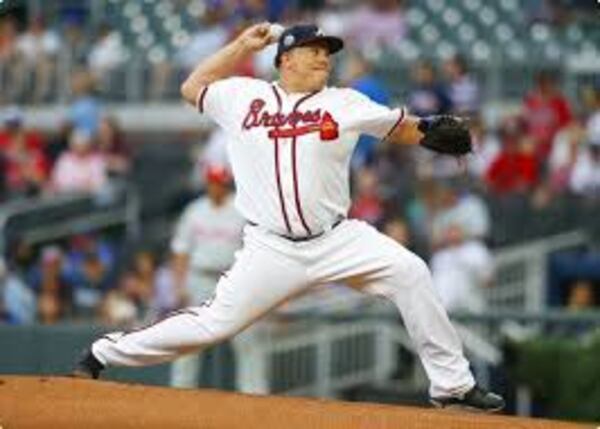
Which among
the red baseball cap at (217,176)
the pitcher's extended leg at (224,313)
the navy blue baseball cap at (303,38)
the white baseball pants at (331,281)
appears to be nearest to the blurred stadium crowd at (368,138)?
the red baseball cap at (217,176)

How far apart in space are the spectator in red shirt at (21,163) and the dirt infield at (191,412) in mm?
8000

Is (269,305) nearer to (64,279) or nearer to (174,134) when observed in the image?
(64,279)

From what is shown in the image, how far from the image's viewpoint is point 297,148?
24.0ft

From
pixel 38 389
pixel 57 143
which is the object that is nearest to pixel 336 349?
pixel 57 143

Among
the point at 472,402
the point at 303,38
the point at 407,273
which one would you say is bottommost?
the point at 472,402

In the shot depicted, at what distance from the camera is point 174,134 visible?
16.8 m

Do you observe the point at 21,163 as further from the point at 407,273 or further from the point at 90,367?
the point at 407,273

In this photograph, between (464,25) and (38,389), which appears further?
(464,25)

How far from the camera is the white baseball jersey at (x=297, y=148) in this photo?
730 centimetres

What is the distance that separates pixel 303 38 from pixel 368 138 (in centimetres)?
639

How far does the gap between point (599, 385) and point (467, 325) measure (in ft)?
2.72

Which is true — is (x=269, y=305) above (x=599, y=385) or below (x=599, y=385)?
above

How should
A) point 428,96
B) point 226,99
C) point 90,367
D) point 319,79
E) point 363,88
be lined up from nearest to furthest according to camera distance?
point 319,79
point 226,99
point 90,367
point 363,88
point 428,96

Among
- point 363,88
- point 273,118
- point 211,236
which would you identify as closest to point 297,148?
point 273,118
